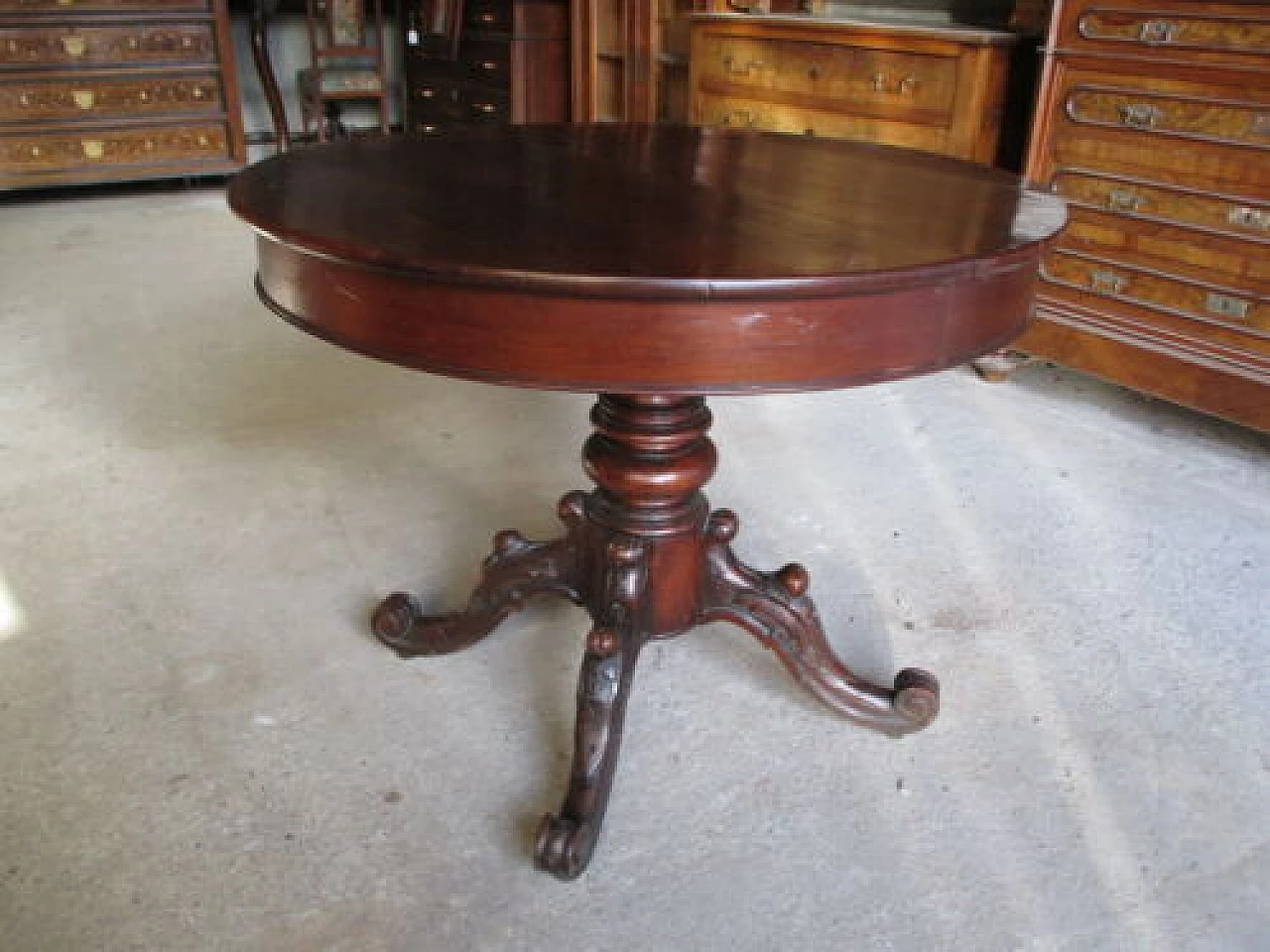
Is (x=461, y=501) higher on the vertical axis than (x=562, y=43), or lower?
lower

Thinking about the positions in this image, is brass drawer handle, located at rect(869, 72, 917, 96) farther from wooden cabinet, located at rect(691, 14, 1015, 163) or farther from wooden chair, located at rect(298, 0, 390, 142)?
wooden chair, located at rect(298, 0, 390, 142)

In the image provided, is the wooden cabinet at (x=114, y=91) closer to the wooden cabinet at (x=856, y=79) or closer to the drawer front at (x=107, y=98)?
the drawer front at (x=107, y=98)

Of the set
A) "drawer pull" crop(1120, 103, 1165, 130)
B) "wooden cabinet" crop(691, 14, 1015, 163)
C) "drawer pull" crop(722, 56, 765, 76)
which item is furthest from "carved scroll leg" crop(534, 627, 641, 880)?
"drawer pull" crop(722, 56, 765, 76)

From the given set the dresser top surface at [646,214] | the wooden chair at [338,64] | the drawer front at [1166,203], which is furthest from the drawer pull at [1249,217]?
the wooden chair at [338,64]

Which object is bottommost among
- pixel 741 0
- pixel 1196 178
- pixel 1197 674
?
pixel 1197 674

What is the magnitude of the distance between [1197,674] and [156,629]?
1686 millimetres

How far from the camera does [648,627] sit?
4.93ft

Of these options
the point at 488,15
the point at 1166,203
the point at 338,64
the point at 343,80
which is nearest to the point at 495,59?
the point at 488,15

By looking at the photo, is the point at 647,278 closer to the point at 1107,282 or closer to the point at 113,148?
the point at 1107,282

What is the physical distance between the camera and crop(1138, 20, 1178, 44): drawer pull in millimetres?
2289

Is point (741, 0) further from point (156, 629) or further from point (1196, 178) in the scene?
point (156, 629)

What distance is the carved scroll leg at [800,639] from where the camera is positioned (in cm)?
150

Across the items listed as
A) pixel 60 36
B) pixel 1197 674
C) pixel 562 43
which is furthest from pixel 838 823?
pixel 60 36

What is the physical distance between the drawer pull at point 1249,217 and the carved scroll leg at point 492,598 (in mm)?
1705
